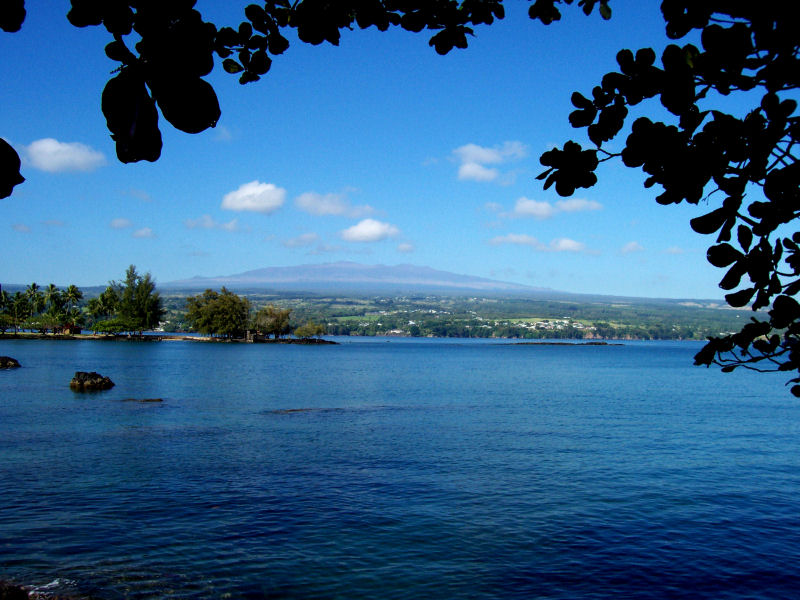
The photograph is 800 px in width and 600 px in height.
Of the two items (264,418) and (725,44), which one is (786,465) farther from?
(725,44)

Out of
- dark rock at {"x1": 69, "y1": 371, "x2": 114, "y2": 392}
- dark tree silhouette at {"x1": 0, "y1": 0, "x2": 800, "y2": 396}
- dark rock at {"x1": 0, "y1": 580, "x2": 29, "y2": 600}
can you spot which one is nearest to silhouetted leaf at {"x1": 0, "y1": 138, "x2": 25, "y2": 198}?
dark tree silhouette at {"x1": 0, "y1": 0, "x2": 800, "y2": 396}

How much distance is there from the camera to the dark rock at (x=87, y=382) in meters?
49.5

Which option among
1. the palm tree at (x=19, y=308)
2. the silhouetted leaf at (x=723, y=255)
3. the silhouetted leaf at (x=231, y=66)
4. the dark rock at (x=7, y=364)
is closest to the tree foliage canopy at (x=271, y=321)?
the palm tree at (x=19, y=308)

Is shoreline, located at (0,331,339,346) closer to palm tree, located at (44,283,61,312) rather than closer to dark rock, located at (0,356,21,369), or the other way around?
palm tree, located at (44,283,61,312)

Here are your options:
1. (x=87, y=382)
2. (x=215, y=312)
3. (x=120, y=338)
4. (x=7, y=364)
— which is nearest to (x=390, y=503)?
(x=87, y=382)

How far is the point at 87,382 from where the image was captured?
50.1 meters

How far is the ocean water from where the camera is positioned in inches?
541

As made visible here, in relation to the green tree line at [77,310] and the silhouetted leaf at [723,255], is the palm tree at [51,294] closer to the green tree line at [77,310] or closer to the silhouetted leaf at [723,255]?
the green tree line at [77,310]

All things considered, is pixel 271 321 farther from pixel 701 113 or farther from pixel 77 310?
pixel 701 113

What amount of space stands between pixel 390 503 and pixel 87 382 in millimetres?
39636

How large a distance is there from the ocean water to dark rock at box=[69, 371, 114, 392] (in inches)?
380

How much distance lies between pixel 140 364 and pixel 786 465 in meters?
78.5

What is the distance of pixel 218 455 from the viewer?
26.1 metres

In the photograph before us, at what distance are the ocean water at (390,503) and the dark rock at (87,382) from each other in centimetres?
964
